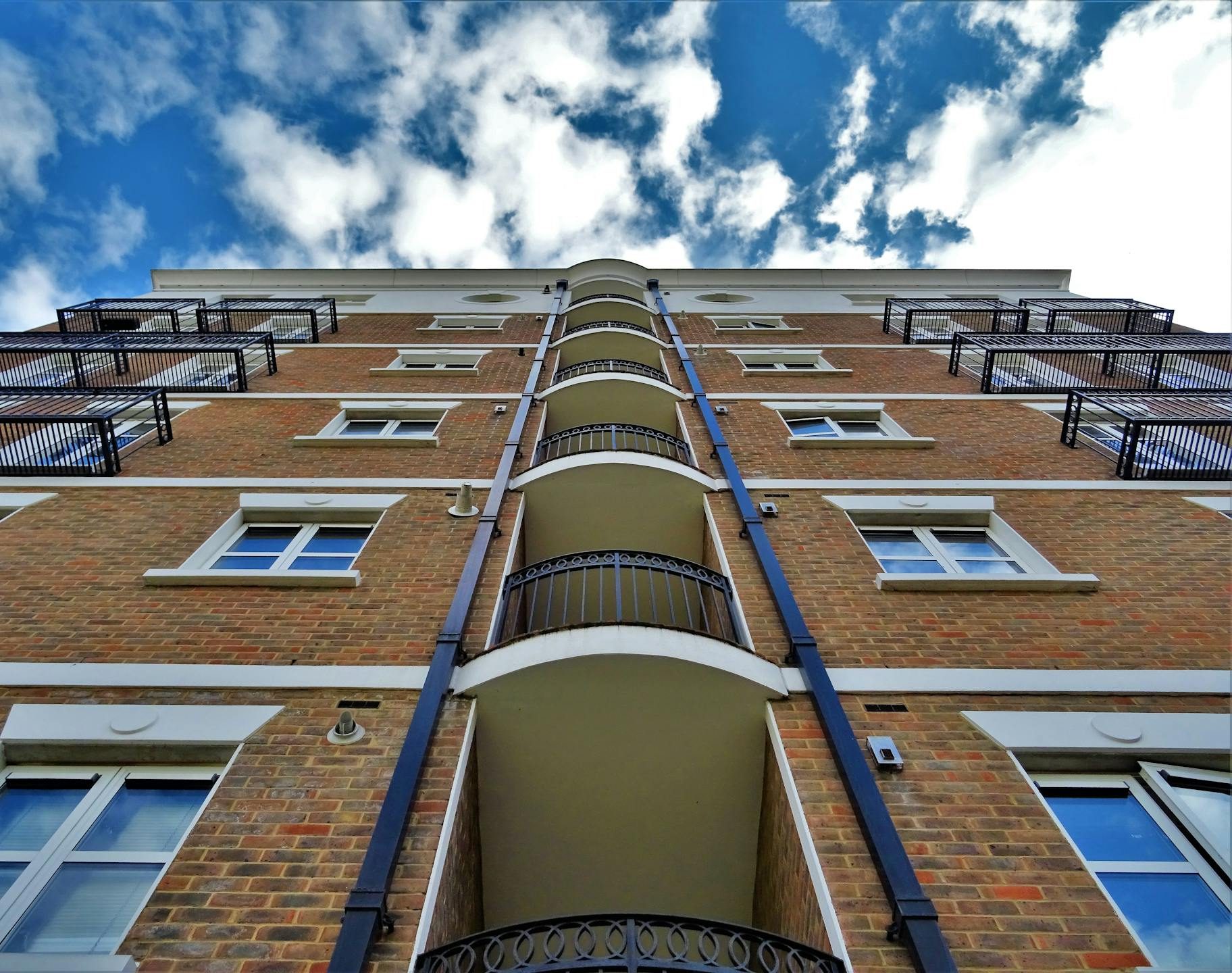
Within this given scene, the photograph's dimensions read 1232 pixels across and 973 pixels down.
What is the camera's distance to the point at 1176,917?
4.65 m

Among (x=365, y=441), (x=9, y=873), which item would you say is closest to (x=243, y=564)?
(x=365, y=441)

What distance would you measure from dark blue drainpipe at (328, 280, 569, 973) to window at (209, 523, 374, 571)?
1.65 meters

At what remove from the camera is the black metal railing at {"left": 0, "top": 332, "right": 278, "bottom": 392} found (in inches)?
564

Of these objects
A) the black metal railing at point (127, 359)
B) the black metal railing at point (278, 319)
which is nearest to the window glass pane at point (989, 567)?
the black metal railing at point (127, 359)

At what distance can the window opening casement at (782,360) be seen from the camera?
16.4 meters

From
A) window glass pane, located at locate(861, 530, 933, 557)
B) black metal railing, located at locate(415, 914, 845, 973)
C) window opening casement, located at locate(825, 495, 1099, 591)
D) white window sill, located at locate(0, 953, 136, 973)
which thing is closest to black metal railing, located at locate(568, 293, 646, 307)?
window opening casement, located at locate(825, 495, 1099, 591)

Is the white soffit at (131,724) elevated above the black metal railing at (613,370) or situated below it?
below

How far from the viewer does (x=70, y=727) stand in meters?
5.71

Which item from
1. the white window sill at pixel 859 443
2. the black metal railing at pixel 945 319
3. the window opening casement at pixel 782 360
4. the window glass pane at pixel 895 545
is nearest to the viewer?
the window glass pane at pixel 895 545

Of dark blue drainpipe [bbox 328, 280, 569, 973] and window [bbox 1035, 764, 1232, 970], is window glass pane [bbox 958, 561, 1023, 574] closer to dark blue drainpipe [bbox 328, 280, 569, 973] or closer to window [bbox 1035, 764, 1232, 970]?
window [bbox 1035, 764, 1232, 970]

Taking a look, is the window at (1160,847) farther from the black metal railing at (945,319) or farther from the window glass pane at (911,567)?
the black metal railing at (945,319)

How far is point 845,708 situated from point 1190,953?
252 cm

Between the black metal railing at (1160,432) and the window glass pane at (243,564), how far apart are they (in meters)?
11.2

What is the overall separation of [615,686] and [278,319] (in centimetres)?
1692
